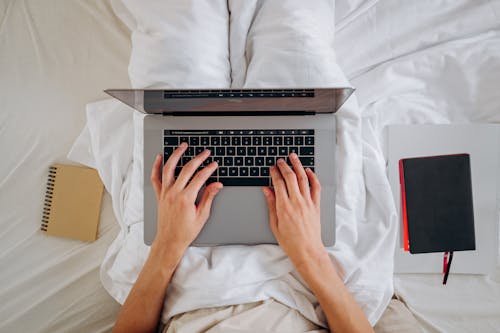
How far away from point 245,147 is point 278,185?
4.5 inches

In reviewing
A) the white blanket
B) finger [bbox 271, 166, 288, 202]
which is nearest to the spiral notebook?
the white blanket

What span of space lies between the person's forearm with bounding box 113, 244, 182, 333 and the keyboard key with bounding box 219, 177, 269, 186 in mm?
193

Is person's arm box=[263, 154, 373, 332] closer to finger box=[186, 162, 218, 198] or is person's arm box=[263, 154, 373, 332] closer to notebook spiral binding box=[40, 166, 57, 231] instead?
finger box=[186, 162, 218, 198]

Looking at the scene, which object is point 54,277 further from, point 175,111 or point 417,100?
point 417,100

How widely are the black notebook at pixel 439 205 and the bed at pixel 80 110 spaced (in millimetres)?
103

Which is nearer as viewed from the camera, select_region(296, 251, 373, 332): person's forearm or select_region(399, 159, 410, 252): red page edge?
select_region(296, 251, 373, 332): person's forearm

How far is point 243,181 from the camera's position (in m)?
0.74

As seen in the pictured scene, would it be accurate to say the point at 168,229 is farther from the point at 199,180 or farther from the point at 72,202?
the point at 72,202

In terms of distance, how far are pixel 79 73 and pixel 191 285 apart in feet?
2.28

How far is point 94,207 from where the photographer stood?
0.94m

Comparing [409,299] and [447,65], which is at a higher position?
[447,65]

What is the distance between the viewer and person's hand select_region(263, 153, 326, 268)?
0.70m

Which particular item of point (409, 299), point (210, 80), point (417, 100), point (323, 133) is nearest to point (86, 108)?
point (210, 80)

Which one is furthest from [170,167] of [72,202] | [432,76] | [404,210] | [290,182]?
[432,76]
